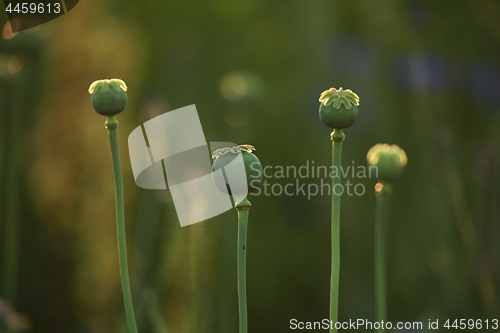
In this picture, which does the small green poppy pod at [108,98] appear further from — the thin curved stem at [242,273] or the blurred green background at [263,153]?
the blurred green background at [263,153]

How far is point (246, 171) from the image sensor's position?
1.25 ft

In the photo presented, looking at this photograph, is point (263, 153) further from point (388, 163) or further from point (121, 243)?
point (121, 243)

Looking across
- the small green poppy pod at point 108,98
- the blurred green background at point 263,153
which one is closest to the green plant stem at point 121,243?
the small green poppy pod at point 108,98

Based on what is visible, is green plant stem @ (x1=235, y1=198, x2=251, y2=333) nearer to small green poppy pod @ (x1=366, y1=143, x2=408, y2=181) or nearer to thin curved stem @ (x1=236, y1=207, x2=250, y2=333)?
thin curved stem @ (x1=236, y1=207, x2=250, y2=333)

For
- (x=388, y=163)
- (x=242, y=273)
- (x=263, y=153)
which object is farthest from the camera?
(x=263, y=153)

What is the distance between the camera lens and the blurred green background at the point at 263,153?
104 cm

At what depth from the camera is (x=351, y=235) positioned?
1.33 metres

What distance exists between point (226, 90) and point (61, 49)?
0.49 metres

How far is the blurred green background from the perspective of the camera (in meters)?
1.04

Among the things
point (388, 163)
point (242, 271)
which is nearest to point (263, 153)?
point (388, 163)

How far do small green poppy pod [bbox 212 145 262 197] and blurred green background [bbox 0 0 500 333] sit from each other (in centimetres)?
50

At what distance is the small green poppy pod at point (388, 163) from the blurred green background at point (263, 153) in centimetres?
45

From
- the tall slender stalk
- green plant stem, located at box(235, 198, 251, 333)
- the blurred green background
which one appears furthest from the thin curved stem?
the blurred green background

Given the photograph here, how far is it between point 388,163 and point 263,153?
97 cm
